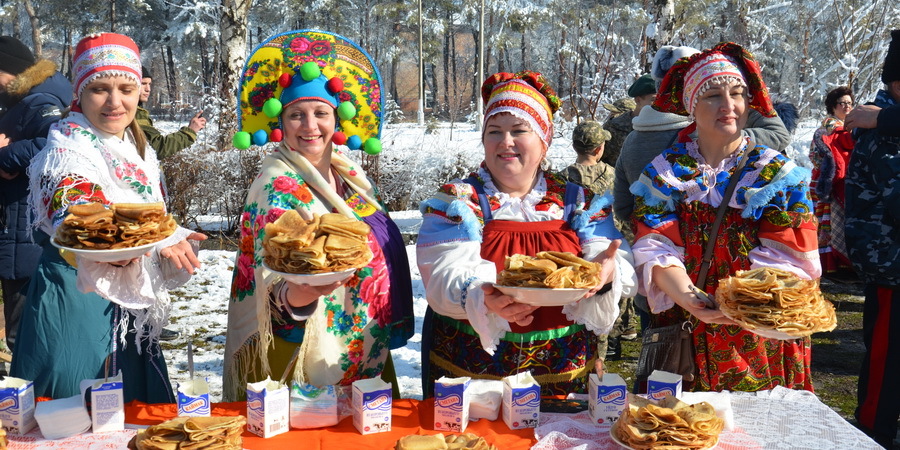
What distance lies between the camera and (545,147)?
2477 millimetres

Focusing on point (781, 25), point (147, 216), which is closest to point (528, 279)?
point (147, 216)

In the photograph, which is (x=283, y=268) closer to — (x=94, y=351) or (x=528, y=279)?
(x=528, y=279)

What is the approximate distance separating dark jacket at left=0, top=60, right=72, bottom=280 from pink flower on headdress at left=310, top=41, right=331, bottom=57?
2224mm

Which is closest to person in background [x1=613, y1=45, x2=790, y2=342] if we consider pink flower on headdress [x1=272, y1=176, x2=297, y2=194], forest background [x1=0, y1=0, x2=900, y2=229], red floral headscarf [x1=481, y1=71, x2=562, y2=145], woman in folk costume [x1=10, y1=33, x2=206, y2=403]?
red floral headscarf [x1=481, y1=71, x2=562, y2=145]

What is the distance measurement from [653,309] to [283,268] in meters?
1.23

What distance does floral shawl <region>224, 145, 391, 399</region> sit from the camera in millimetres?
2379

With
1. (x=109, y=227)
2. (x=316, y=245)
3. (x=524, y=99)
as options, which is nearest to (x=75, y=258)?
(x=109, y=227)

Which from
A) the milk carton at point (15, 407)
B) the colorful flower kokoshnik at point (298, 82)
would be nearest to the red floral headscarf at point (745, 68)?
the colorful flower kokoshnik at point (298, 82)

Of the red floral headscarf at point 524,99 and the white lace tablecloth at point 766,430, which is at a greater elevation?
the red floral headscarf at point 524,99

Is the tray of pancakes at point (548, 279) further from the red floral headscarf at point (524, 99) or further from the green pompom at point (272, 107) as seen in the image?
the green pompom at point (272, 107)

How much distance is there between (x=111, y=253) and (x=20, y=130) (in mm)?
2712

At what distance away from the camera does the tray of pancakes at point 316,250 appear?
1895mm

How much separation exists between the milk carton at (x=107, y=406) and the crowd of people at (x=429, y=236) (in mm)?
254

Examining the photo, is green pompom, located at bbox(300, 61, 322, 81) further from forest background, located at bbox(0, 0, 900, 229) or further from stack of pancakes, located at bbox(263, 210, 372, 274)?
forest background, located at bbox(0, 0, 900, 229)
